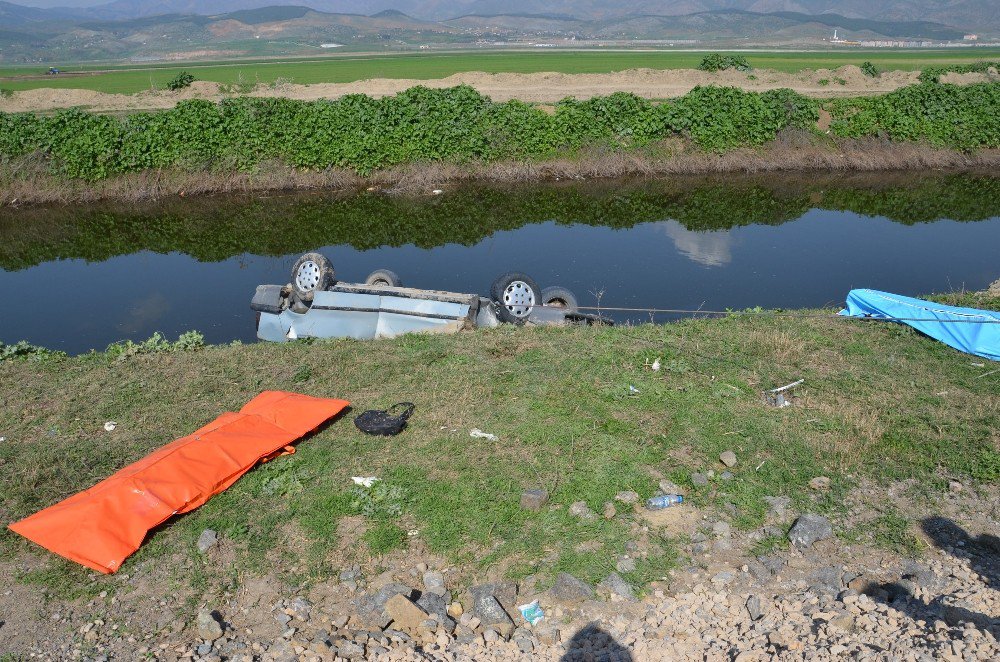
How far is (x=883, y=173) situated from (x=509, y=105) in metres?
12.1

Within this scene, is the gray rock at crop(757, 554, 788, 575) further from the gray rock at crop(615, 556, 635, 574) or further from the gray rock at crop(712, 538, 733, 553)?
the gray rock at crop(615, 556, 635, 574)

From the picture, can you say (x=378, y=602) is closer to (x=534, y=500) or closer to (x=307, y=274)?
(x=534, y=500)

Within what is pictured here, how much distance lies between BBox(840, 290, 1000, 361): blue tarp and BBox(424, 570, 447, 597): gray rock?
7.00 m

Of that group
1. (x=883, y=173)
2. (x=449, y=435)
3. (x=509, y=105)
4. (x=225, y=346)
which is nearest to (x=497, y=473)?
(x=449, y=435)

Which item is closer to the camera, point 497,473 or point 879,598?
point 879,598

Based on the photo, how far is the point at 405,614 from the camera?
17.6ft

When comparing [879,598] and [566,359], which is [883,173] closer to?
[566,359]

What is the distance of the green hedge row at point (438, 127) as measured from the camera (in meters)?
22.4

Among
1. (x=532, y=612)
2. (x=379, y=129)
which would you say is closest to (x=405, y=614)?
(x=532, y=612)

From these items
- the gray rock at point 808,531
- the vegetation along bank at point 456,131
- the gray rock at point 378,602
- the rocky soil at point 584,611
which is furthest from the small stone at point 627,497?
the vegetation along bank at point 456,131

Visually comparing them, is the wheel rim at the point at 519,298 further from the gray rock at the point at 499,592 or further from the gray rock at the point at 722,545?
the gray rock at the point at 499,592

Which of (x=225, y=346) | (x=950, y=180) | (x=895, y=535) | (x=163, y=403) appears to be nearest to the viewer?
(x=895, y=535)

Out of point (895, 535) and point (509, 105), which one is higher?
point (509, 105)

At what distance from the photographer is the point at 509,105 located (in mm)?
24562
